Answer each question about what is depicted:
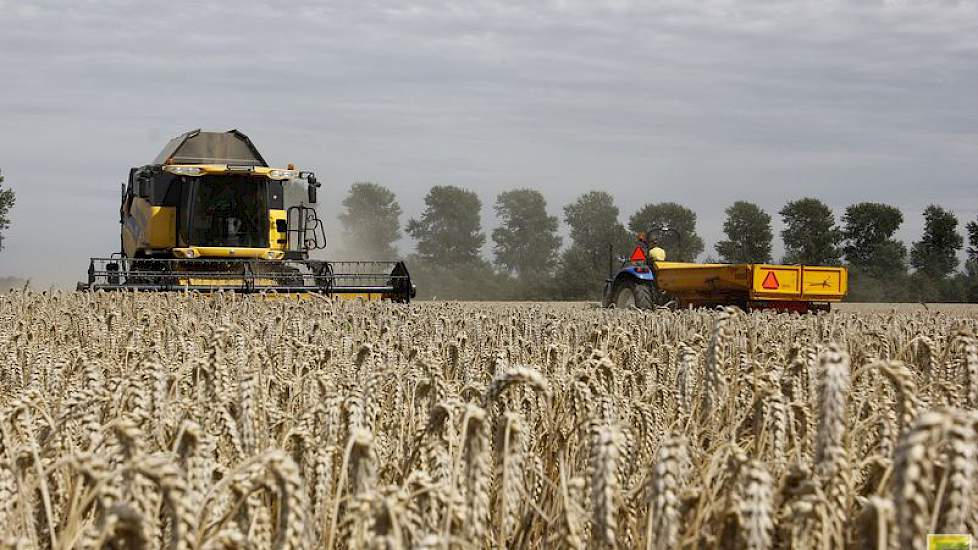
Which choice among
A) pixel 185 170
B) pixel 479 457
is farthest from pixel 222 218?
pixel 479 457

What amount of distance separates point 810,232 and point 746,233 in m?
3.76

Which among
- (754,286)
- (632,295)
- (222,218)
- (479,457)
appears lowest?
(479,457)

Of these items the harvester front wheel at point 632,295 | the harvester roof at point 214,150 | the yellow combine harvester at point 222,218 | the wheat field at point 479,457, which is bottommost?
the wheat field at point 479,457

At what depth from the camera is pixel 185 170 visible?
18.3m

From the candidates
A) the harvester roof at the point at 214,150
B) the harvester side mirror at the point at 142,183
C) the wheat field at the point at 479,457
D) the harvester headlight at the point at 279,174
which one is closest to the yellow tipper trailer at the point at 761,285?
the harvester headlight at the point at 279,174

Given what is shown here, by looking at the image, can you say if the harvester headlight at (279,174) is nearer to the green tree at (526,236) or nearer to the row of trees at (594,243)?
the row of trees at (594,243)

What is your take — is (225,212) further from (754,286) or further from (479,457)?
(479,457)

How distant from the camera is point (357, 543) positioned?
5.65ft

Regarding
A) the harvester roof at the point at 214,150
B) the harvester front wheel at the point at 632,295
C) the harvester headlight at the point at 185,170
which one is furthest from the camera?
the harvester roof at the point at 214,150

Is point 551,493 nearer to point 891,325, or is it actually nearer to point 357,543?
point 357,543

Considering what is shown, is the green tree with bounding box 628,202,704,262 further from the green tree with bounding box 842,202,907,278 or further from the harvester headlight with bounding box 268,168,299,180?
the harvester headlight with bounding box 268,168,299,180

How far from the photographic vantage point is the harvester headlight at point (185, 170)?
18.1 meters

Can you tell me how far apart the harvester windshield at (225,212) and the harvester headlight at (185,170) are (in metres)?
0.41

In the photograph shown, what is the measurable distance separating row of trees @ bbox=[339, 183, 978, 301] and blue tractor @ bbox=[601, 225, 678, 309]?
8.08m
